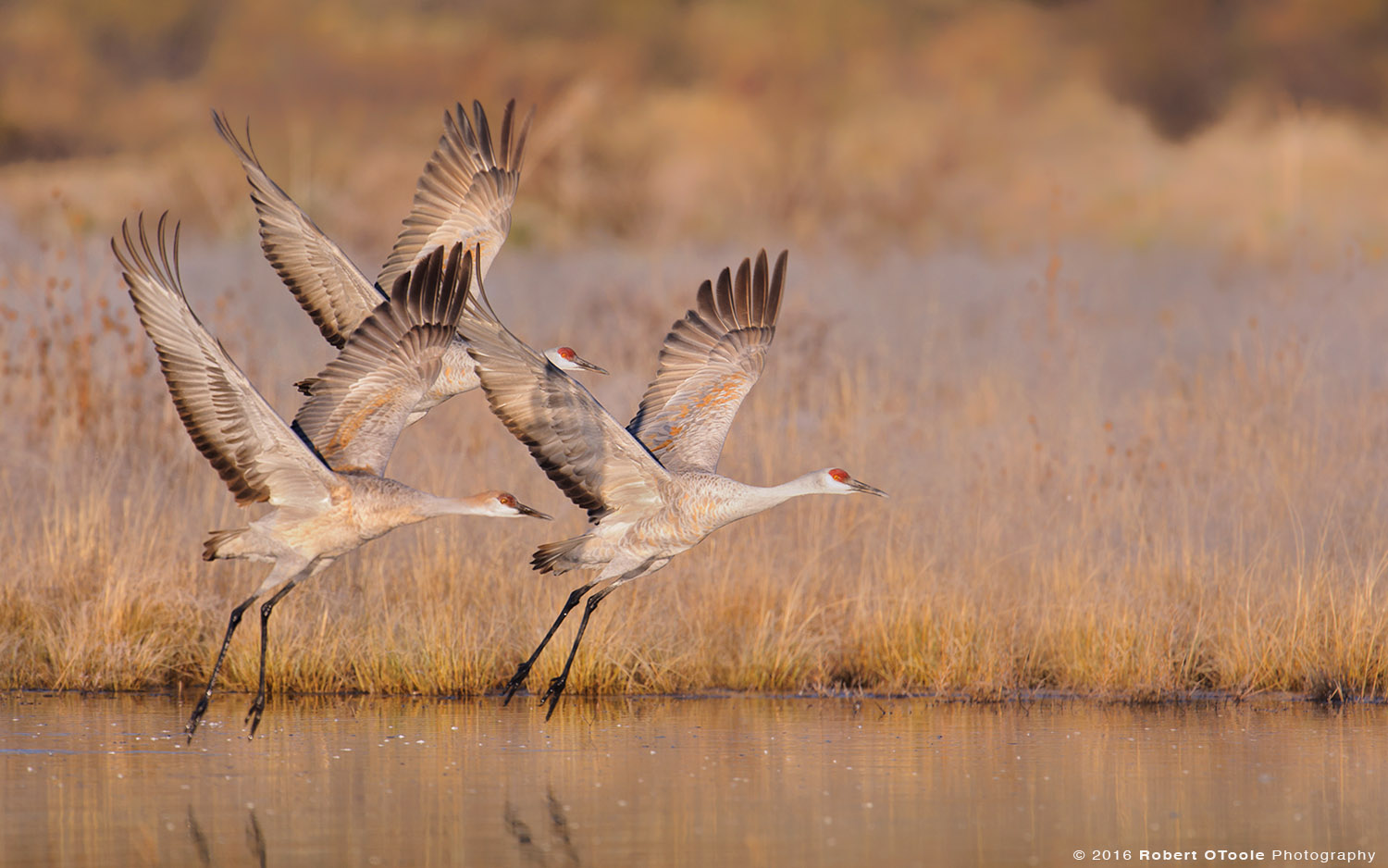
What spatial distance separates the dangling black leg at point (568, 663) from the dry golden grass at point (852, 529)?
0.39m

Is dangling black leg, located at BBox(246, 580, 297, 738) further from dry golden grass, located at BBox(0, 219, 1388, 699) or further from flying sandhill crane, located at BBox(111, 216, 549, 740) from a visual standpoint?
dry golden grass, located at BBox(0, 219, 1388, 699)

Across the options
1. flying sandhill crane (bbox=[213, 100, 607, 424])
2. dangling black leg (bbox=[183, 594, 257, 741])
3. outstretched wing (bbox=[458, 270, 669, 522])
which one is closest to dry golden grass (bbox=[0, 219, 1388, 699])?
dangling black leg (bbox=[183, 594, 257, 741])

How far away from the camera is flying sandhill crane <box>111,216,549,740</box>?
10.5 m

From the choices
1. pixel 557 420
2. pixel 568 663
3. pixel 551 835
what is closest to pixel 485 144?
pixel 557 420

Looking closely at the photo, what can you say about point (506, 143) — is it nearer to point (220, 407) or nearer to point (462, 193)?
point (462, 193)

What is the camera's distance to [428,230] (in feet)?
45.8

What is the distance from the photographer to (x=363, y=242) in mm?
31656

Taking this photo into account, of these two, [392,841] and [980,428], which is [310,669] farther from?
[980,428]

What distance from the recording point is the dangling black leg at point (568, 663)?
11.7 metres

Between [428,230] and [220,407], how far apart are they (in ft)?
11.9

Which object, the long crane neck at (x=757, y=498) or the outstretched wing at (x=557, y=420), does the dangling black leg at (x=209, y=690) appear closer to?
the outstretched wing at (x=557, y=420)

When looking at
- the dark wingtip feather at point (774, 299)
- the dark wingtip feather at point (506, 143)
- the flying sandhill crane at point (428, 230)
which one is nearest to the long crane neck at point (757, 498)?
the dark wingtip feather at point (774, 299)

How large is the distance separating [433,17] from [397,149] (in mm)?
3201

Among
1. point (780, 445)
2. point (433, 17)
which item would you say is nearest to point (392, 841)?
point (780, 445)
